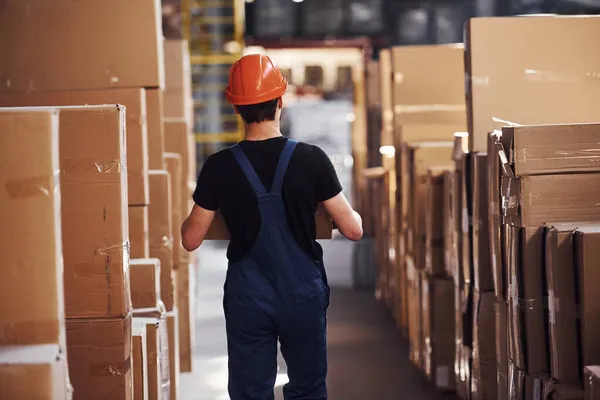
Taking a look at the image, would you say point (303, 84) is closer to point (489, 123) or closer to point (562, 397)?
point (489, 123)

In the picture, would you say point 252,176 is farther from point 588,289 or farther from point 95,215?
point 588,289

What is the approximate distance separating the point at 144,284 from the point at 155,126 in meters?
0.90

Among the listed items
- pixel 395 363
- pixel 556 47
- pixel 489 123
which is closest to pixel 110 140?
pixel 489 123

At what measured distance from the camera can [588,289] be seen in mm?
2631

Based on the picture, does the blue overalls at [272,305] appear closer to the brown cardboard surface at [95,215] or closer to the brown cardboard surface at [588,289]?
the brown cardboard surface at [95,215]

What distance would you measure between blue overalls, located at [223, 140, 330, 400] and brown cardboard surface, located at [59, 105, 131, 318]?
0.35 metres

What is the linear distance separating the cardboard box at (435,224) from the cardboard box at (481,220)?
2.67ft

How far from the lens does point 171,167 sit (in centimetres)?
466

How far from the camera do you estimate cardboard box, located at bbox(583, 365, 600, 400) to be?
91.7 inches

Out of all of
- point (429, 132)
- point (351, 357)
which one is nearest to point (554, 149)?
point (429, 132)

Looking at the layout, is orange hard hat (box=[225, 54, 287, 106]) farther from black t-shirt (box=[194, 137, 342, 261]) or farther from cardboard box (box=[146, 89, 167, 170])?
cardboard box (box=[146, 89, 167, 170])

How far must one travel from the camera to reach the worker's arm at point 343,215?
2.82 metres

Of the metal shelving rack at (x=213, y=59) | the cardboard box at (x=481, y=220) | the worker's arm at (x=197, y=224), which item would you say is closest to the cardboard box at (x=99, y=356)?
the worker's arm at (x=197, y=224)

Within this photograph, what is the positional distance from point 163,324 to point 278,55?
9698 millimetres
